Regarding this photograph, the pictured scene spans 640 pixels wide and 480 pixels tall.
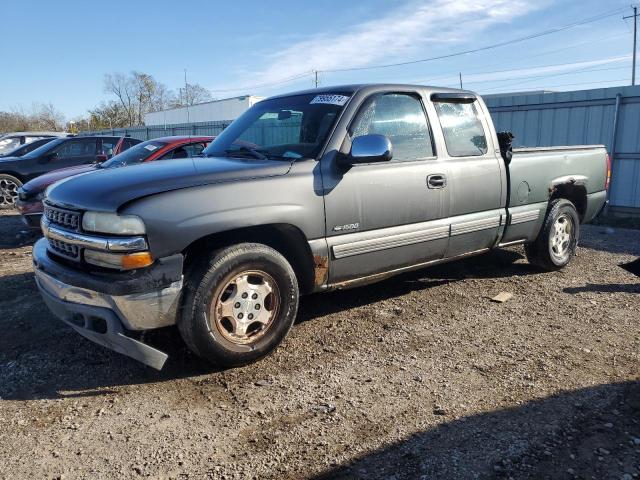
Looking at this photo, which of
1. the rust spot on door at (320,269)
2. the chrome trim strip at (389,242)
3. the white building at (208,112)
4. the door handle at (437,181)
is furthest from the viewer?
the white building at (208,112)

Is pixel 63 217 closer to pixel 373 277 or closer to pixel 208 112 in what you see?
pixel 373 277

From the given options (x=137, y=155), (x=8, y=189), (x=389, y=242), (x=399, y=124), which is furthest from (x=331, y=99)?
(x=8, y=189)

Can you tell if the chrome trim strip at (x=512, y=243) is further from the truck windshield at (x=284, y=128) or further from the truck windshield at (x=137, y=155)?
the truck windshield at (x=137, y=155)

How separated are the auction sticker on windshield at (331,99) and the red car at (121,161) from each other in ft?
11.9

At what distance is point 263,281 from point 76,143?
933cm

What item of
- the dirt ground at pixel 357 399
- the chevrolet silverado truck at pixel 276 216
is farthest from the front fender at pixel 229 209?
the dirt ground at pixel 357 399

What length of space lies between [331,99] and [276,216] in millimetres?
1294

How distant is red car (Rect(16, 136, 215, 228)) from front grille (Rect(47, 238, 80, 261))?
12.5ft

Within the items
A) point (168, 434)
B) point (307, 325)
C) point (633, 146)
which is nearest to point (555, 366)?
point (307, 325)

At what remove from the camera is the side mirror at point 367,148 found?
385cm

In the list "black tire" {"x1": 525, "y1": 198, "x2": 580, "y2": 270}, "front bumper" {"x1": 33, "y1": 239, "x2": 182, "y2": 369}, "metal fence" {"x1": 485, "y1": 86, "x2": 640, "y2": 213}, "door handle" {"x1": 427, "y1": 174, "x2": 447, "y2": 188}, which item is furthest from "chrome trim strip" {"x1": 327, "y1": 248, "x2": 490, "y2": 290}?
"metal fence" {"x1": 485, "y1": 86, "x2": 640, "y2": 213}

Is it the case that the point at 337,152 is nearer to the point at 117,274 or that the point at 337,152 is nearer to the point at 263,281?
the point at 263,281

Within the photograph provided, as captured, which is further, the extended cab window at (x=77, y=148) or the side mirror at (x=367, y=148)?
the extended cab window at (x=77, y=148)

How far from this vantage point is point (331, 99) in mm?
4301
